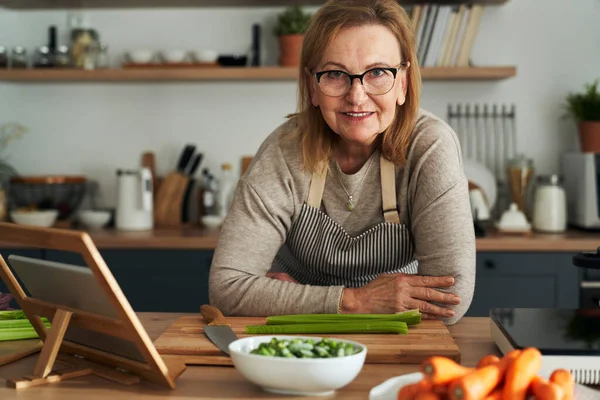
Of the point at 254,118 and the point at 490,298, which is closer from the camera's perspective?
the point at 490,298

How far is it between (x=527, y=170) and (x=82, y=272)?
2.93m

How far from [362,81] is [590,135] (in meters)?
2.13

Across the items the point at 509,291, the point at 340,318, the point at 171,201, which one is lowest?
the point at 509,291

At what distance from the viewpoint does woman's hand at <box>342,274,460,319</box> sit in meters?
1.81

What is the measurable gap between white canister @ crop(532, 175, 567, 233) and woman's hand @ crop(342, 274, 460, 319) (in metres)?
1.94

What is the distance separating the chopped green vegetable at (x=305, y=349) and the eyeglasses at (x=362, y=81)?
0.80m

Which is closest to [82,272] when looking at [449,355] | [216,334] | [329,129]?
[216,334]

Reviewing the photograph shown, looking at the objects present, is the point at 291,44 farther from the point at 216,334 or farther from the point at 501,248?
the point at 216,334

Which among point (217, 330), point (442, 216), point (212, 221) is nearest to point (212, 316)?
point (217, 330)

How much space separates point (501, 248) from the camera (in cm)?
336

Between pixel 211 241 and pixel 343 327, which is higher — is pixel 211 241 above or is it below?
below

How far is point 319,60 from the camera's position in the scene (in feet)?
6.48

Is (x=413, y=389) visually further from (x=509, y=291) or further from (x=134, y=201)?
(x=134, y=201)

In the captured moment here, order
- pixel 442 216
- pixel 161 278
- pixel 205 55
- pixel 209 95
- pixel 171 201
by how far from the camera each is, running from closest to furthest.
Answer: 1. pixel 442 216
2. pixel 161 278
3. pixel 205 55
4. pixel 171 201
5. pixel 209 95
